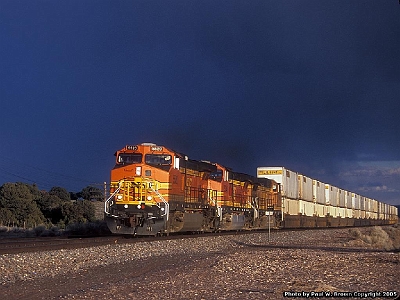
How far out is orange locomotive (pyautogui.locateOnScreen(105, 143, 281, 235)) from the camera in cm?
2333

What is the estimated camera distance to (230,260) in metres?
15.2

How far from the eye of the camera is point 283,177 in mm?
42656

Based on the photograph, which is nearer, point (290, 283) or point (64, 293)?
point (64, 293)

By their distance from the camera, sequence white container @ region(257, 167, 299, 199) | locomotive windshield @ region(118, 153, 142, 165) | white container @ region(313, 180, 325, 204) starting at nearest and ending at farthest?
locomotive windshield @ region(118, 153, 142, 165), white container @ region(257, 167, 299, 199), white container @ region(313, 180, 325, 204)

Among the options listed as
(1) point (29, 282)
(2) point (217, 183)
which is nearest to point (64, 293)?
(1) point (29, 282)

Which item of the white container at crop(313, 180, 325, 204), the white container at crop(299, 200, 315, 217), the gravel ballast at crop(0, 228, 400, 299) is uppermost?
the white container at crop(313, 180, 325, 204)

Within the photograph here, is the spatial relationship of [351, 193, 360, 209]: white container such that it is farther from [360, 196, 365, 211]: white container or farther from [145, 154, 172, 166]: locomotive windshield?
[145, 154, 172, 166]: locomotive windshield

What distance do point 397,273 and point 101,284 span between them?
6.60 meters

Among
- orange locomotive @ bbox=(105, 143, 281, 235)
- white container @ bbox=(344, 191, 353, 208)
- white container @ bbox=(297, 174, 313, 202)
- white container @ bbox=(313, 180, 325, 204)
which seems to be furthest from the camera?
white container @ bbox=(344, 191, 353, 208)

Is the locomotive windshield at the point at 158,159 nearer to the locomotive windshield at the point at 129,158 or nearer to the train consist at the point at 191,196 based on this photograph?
the train consist at the point at 191,196

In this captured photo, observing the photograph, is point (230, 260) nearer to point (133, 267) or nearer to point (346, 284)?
point (133, 267)

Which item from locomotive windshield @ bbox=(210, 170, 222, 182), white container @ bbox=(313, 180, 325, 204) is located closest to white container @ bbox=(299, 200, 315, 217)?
white container @ bbox=(313, 180, 325, 204)

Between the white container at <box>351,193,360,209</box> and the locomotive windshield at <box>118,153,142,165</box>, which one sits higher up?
the locomotive windshield at <box>118,153,142,165</box>

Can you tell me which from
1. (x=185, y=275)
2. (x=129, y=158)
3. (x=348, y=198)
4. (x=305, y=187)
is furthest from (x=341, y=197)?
(x=185, y=275)
